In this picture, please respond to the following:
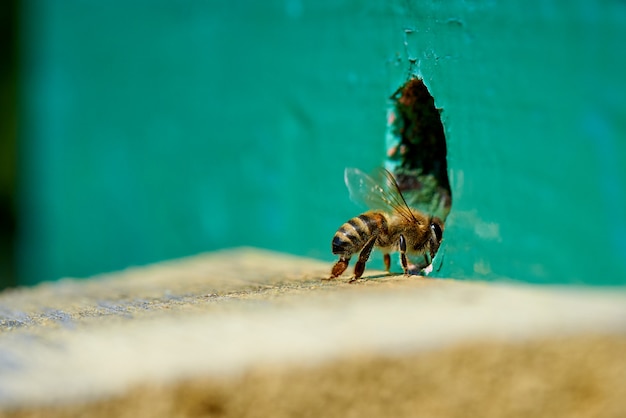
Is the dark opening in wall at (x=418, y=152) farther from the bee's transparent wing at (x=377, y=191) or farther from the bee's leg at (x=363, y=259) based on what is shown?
the bee's leg at (x=363, y=259)

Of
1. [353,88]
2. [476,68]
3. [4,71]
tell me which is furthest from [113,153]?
[4,71]

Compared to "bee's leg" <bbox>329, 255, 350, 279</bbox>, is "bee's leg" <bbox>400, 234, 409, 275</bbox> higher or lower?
higher

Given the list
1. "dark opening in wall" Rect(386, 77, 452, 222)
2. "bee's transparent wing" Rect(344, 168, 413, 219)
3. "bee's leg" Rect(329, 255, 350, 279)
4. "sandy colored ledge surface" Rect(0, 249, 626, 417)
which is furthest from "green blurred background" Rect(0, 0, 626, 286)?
"sandy colored ledge surface" Rect(0, 249, 626, 417)

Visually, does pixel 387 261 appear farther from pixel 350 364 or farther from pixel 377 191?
pixel 350 364

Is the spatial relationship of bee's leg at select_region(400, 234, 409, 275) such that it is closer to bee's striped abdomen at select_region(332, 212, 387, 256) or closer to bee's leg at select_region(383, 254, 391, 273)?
bee's striped abdomen at select_region(332, 212, 387, 256)

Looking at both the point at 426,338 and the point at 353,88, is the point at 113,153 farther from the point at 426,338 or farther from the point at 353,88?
the point at 426,338

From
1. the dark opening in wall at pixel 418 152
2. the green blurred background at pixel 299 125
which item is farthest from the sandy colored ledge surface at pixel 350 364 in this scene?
the dark opening in wall at pixel 418 152

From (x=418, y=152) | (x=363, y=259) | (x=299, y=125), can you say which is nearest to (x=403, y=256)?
(x=363, y=259)
